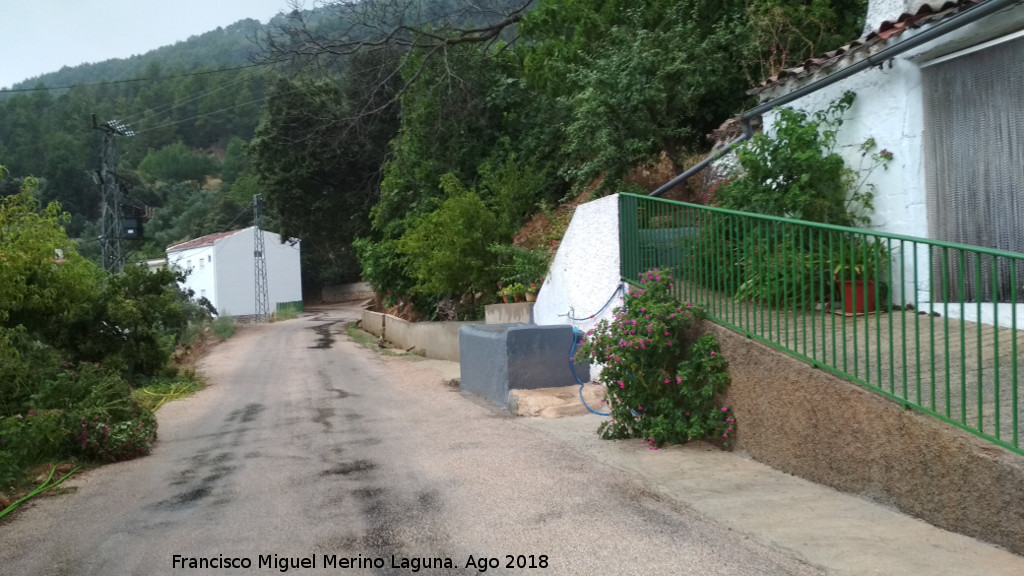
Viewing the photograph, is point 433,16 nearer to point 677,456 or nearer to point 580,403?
point 580,403

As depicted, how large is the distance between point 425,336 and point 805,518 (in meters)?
15.3

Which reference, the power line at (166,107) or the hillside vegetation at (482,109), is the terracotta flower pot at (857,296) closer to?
the hillside vegetation at (482,109)

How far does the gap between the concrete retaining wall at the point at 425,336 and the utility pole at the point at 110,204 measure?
10902 mm

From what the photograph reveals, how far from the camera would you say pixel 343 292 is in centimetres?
6688

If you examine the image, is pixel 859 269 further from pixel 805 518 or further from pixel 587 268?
pixel 587 268

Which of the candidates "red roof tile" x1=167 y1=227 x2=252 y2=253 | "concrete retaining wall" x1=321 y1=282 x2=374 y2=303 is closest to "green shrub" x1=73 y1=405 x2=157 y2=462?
"red roof tile" x1=167 y1=227 x2=252 y2=253

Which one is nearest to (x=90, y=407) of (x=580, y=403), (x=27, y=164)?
(x=580, y=403)

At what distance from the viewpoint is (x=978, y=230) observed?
6.84m

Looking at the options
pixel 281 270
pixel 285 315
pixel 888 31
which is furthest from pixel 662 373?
pixel 281 270

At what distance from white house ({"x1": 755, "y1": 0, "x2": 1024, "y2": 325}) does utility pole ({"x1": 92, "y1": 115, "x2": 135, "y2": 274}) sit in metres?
27.9

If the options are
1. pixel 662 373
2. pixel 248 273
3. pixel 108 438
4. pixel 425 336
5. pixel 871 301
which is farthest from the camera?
pixel 248 273

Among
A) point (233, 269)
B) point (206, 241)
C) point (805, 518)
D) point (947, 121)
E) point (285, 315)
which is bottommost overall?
point (285, 315)

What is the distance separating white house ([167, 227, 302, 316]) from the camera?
2020 inches

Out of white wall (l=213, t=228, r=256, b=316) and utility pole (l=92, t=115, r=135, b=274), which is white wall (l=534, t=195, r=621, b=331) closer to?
utility pole (l=92, t=115, r=135, b=274)
